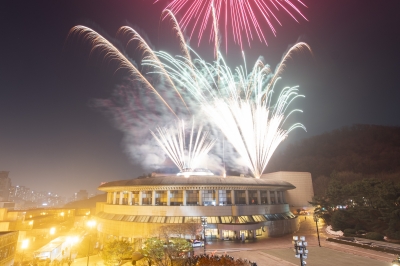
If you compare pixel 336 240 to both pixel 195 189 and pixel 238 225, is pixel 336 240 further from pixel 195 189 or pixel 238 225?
pixel 195 189

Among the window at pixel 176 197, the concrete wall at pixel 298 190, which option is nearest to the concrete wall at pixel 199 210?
the window at pixel 176 197

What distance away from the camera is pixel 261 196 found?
56.6m

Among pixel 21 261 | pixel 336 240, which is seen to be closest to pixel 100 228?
pixel 21 261

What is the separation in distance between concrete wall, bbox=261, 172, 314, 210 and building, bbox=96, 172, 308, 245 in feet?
105

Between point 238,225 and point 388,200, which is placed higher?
point 388,200

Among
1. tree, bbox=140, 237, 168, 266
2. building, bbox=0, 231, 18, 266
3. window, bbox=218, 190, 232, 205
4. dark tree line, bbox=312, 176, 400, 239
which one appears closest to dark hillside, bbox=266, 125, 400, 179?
dark tree line, bbox=312, 176, 400, 239

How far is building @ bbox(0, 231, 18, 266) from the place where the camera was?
90.1ft

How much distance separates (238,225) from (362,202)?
1124 inches

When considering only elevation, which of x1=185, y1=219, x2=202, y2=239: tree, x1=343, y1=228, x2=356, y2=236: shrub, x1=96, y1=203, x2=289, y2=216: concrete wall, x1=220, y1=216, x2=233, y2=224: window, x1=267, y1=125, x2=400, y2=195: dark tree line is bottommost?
x1=343, y1=228, x2=356, y2=236: shrub

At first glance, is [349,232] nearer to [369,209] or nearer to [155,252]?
[369,209]

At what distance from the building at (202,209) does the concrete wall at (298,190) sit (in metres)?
32.1

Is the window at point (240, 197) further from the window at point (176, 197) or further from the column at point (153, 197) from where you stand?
the column at point (153, 197)

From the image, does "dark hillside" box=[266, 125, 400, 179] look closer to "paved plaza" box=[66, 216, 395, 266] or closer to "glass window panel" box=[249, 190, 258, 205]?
"glass window panel" box=[249, 190, 258, 205]

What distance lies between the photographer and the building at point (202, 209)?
156ft
